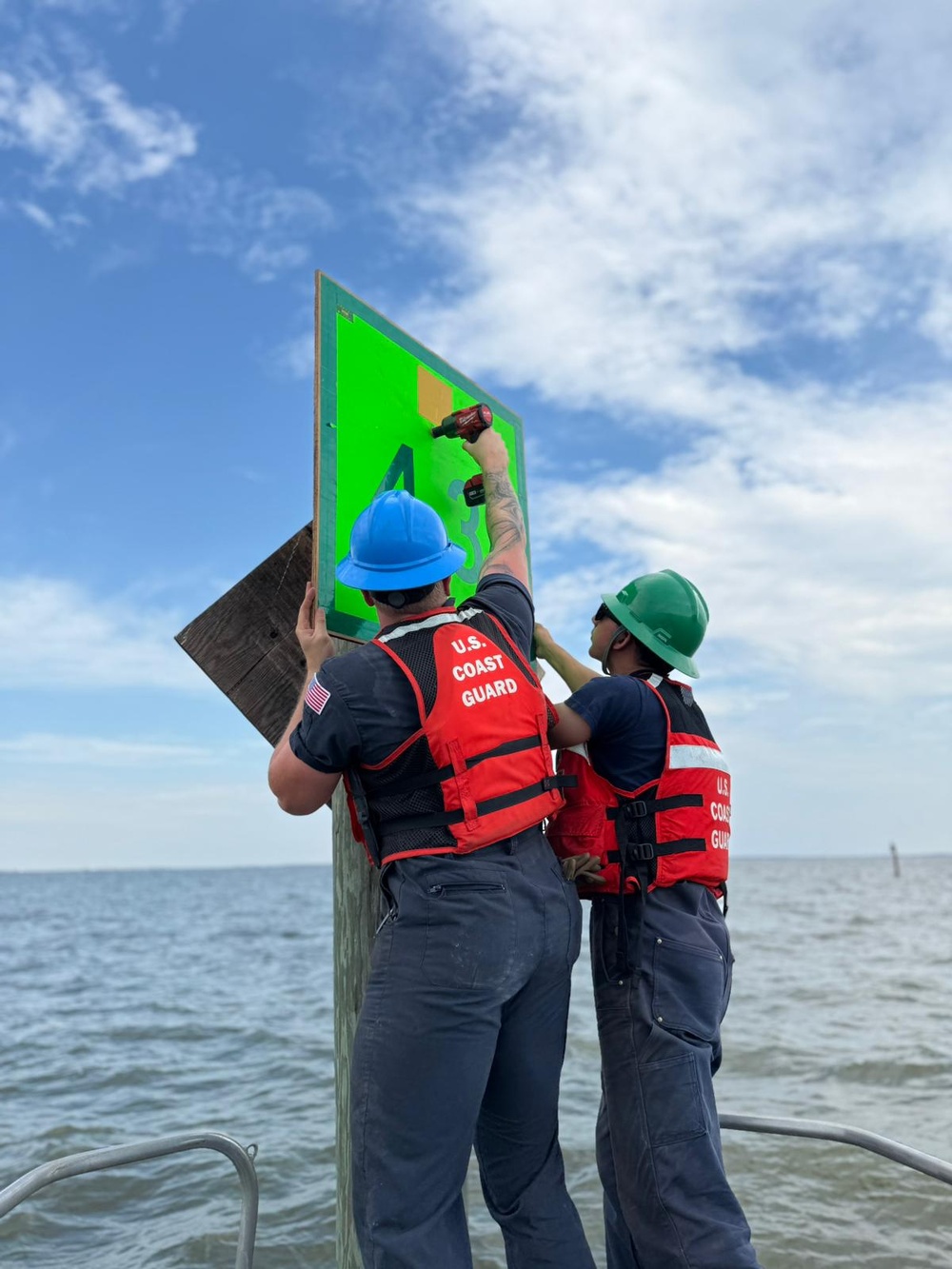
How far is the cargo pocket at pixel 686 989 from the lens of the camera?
9.53 ft

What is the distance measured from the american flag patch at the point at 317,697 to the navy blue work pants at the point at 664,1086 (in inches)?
41.0

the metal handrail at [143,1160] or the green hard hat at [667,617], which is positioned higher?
the green hard hat at [667,617]

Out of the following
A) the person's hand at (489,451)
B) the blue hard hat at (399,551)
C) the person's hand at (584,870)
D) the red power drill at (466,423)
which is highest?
the red power drill at (466,423)

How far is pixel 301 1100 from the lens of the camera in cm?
1093

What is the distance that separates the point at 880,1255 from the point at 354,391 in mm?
6766

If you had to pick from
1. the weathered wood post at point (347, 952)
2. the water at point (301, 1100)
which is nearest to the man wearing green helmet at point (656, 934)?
the weathered wood post at point (347, 952)

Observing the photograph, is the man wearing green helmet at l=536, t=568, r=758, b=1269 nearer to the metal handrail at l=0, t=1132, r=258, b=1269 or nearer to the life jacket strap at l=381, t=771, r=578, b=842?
the life jacket strap at l=381, t=771, r=578, b=842

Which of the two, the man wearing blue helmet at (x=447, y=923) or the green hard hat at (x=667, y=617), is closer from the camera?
the man wearing blue helmet at (x=447, y=923)

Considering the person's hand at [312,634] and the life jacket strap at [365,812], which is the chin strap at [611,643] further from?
the life jacket strap at [365,812]

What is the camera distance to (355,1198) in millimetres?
2564

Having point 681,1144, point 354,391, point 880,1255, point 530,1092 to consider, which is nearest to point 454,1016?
point 530,1092

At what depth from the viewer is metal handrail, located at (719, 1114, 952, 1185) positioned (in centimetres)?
321

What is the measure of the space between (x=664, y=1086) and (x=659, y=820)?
0.74m

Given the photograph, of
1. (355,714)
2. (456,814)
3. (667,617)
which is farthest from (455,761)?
(667,617)
